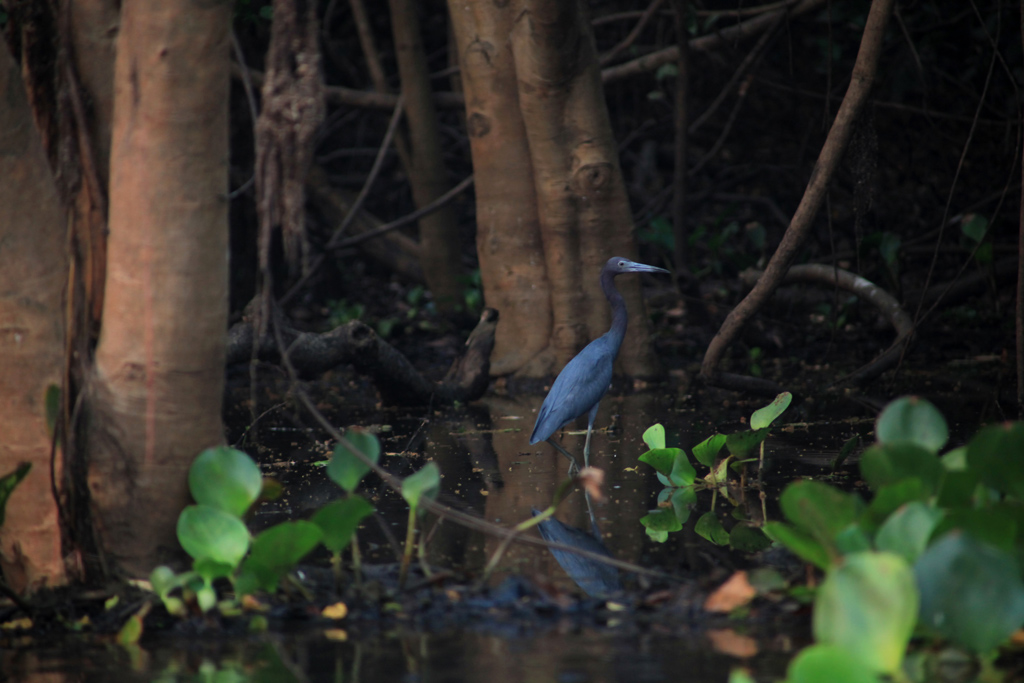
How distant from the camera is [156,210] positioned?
2650 mm

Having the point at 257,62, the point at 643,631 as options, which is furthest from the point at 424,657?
the point at 257,62

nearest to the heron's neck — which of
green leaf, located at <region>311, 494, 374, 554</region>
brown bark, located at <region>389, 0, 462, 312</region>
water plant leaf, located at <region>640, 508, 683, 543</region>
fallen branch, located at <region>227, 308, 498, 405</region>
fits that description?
fallen branch, located at <region>227, 308, 498, 405</region>

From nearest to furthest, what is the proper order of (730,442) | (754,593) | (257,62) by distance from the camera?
1. (754,593)
2. (730,442)
3. (257,62)

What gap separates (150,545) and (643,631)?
131cm

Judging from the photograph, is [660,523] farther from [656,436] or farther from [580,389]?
[580,389]

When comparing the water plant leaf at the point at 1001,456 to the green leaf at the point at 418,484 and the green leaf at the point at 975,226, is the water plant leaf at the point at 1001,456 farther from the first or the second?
the green leaf at the point at 975,226

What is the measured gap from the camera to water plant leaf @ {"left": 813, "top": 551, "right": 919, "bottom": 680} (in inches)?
73.7

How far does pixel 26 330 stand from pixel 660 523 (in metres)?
1.95

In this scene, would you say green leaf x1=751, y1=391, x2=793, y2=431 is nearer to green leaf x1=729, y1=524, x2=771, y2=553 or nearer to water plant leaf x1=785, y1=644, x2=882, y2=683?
green leaf x1=729, y1=524, x2=771, y2=553

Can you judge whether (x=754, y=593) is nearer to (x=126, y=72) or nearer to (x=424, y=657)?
(x=424, y=657)

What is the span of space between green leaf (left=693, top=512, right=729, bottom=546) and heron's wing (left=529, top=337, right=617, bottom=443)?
1318 millimetres

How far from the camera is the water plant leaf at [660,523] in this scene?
3.15m

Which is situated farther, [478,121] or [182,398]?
[478,121]

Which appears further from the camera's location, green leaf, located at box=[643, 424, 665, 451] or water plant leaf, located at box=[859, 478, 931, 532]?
green leaf, located at box=[643, 424, 665, 451]
